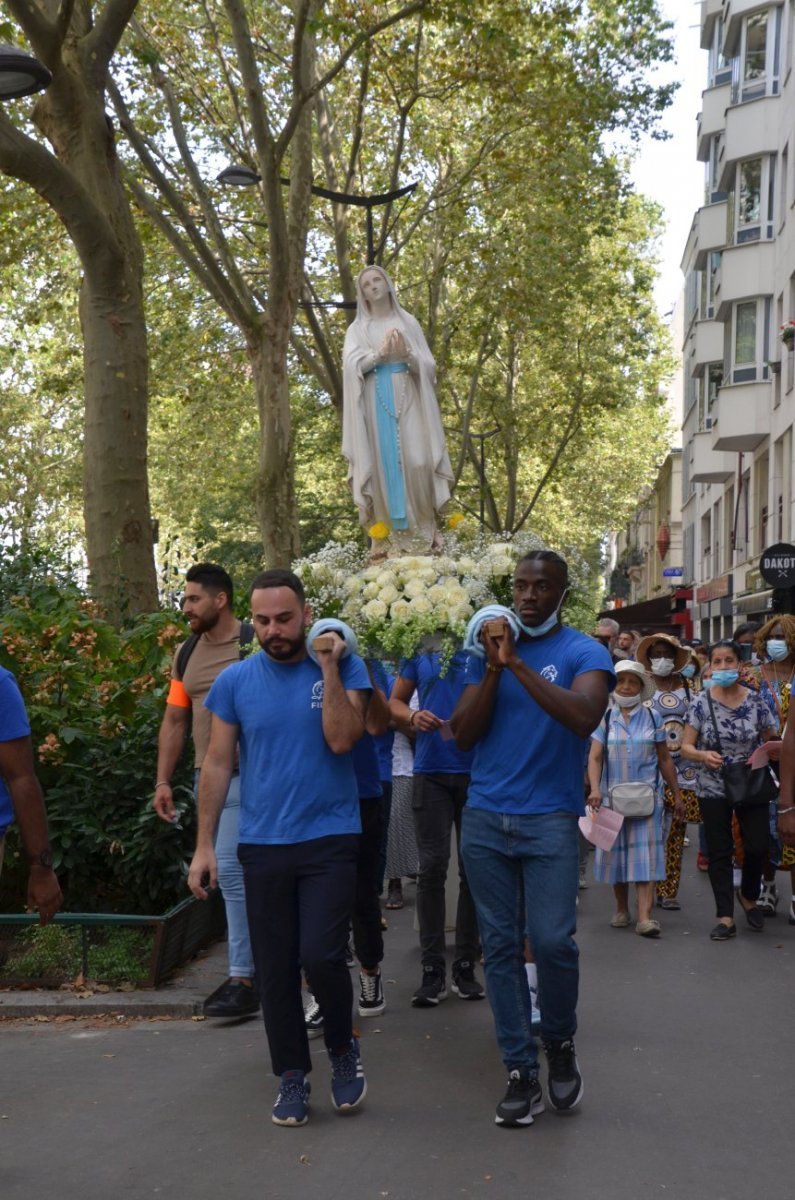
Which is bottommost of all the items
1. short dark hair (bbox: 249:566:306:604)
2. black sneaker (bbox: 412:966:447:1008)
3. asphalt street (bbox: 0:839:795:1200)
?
asphalt street (bbox: 0:839:795:1200)

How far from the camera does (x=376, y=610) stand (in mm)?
7227

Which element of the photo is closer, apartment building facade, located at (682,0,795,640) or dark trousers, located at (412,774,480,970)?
dark trousers, located at (412,774,480,970)

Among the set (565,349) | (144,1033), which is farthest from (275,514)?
(565,349)

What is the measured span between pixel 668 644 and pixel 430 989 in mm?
5099

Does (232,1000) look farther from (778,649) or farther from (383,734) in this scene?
(778,649)

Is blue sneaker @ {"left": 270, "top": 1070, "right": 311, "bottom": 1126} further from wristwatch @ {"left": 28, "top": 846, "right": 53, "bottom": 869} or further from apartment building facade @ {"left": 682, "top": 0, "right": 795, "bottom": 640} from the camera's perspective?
apartment building facade @ {"left": 682, "top": 0, "right": 795, "bottom": 640}

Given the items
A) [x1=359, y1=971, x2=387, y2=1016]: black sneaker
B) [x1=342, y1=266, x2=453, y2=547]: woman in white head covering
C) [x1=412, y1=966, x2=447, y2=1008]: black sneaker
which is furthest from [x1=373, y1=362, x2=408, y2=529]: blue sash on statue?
[x1=359, y1=971, x2=387, y2=1016]: black sneaker

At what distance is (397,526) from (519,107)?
529 inches

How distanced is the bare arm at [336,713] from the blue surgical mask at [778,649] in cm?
591

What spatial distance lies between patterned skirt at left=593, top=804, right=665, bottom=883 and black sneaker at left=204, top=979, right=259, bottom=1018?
3381mm

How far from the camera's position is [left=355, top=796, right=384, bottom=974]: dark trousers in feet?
23.8

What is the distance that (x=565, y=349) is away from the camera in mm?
39562

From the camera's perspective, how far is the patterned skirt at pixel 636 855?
407 inches

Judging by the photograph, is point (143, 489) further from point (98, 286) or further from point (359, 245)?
point (359, 245)
